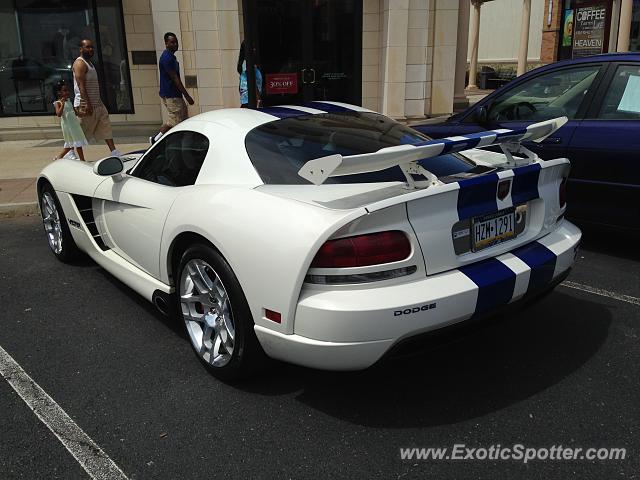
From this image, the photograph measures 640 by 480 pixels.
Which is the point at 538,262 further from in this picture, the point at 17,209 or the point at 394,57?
the point at 394,57

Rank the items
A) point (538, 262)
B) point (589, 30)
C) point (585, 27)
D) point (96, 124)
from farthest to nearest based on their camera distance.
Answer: point (585, 27)
point (589, 30)
point (96, 124)
point (538, 262)

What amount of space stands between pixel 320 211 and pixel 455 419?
1146 mm

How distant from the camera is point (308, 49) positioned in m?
11.4

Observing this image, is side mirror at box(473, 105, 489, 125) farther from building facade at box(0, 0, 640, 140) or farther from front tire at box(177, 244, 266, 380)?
building facade at box(0, 0, 640, 140)

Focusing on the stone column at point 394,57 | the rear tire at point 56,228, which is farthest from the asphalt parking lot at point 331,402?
the stone column at point 394,57

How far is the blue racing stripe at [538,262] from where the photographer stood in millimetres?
2814

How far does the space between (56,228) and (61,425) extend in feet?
8.73

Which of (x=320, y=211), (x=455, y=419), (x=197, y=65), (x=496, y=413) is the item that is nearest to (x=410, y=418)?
(x=455, y=419)

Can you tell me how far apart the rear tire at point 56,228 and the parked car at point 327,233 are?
1.17 meters

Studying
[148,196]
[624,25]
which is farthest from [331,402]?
[624,25]

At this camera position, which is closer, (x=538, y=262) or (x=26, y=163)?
(x=538, y=262)

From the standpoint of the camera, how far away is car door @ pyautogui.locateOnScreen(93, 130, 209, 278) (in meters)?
3.37

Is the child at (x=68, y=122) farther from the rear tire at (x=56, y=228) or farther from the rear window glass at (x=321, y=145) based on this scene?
the rear window glass at (x=321, y=145)

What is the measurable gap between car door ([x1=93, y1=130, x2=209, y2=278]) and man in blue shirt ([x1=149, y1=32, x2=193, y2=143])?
17.2 ft
